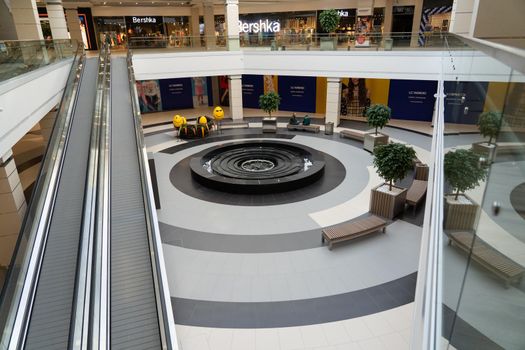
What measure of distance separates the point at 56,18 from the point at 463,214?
22546 millimetres

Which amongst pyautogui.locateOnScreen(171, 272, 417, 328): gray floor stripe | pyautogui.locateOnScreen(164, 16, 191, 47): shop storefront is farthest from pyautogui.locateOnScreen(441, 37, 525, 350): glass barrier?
pyautogui.locateOnScreen(164, 16, 191, 47): shop storefront

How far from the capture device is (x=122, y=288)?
240 inches

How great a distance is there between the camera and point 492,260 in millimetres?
1683

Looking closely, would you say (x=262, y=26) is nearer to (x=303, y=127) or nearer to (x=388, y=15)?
(x=388, y=15)

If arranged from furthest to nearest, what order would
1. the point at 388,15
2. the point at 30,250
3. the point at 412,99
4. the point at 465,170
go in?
the point at 388,15
the point at 412,99
the point at 30,250
the point at 465,170

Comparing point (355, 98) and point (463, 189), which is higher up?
point (463, 189)

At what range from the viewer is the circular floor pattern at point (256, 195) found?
12.2 m

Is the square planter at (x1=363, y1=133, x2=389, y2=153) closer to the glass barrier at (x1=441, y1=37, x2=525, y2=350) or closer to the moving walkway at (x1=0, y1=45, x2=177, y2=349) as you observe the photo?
the moving walkway at (x1=0, y1=45, x2=177, y2=349)

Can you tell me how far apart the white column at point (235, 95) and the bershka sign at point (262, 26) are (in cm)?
1108

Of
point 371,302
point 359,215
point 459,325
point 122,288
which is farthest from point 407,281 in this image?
point 459,325

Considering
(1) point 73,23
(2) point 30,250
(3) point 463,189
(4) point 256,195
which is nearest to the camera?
(3) point 463,189

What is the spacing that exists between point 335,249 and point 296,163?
6.21 m

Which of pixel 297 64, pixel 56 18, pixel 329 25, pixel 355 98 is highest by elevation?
pixel 56 18

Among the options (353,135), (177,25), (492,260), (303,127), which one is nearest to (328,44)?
(303,127)
